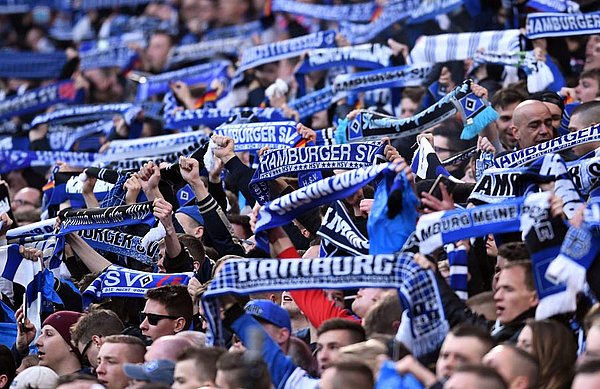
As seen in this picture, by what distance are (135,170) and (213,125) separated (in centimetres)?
167

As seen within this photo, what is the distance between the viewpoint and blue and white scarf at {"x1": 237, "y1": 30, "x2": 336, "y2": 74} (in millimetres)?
14227

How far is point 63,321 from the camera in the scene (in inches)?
381

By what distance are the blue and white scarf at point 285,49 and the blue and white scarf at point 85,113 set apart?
1.19 metres

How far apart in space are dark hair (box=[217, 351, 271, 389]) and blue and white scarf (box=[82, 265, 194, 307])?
248cm

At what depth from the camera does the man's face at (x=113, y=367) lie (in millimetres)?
8258

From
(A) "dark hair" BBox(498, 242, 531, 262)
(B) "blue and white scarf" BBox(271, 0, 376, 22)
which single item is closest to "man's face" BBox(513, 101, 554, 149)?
(A) "dark hair" BBox(498, 242, 531, 262)

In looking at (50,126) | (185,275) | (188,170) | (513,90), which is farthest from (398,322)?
(50,126)

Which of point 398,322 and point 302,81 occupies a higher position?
point 302,81

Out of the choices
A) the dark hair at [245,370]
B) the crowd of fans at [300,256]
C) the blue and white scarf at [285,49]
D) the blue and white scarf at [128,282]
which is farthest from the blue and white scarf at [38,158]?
the dark hair at [245,370]

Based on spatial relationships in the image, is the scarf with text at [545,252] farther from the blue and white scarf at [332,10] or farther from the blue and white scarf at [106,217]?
the blue and white scarf at [332,10]

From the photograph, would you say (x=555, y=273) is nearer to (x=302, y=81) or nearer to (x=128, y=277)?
(x=128, y=277)

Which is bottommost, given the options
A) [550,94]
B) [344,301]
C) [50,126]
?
[344,301]

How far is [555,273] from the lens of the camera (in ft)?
23.3

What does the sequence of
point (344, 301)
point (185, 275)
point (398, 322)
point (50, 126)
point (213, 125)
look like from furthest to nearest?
point (50, 126)
point (213, 125)
point (185, 275)
point (344, 301)
point (398, 322)
